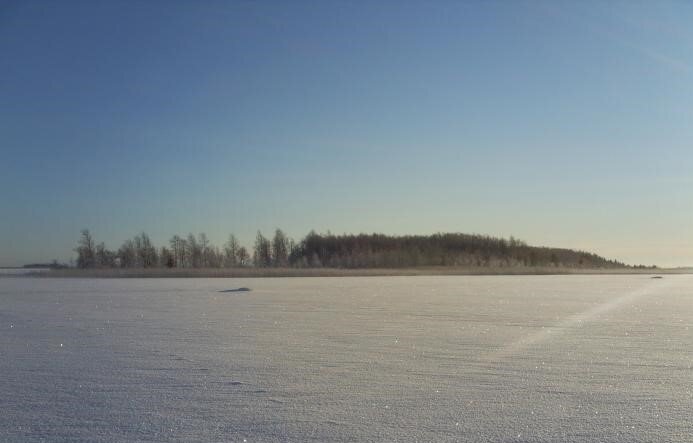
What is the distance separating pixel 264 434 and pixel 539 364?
262 centimetres

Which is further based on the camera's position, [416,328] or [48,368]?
[416,328]

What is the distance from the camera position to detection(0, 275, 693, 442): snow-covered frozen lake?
2.94 metres

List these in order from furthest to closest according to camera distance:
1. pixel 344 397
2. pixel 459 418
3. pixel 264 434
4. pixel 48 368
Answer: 1. pixel 48 368
2. pixel 344 397
3. pixel 459 418
4. pixel 264 434

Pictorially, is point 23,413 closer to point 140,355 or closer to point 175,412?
point 175,412

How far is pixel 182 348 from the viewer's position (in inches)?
215

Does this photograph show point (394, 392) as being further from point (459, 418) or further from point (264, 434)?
point (264, 434)

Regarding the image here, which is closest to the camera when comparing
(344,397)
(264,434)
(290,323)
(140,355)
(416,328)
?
(264,434)

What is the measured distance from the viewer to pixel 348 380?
4.03m

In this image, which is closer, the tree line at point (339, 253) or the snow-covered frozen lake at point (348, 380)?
the snow-covered frozen lake at point (348, 380)

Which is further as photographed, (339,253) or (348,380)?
(339,253)

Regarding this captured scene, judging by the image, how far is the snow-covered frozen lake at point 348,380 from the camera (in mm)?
2939

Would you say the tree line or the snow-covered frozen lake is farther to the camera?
the tree line

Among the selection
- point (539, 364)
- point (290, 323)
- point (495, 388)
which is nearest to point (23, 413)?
point (495, 388)

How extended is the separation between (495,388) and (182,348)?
3063 millimetres
